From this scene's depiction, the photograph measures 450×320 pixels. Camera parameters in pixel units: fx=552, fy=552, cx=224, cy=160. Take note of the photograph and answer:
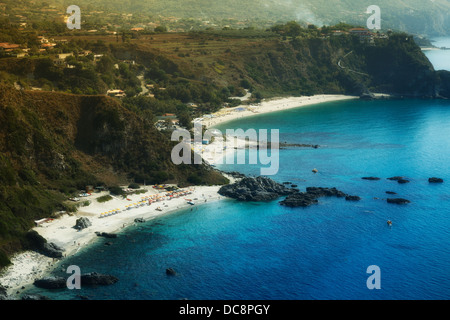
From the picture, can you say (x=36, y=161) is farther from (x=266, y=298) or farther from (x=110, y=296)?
(x=266, y=298)

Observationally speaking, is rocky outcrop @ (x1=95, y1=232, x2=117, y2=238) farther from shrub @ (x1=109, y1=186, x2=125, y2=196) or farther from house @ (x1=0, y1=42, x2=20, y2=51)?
house @ (x1=0, y1=42, x2=20, y2=51)

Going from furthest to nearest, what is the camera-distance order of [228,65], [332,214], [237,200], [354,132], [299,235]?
[228,65] → [354,132] → [237,200] → [332,214] → [299,235]

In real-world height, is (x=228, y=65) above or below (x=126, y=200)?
above

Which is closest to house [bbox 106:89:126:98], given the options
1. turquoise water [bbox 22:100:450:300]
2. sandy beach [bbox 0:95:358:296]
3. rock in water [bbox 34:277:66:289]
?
sandy beach [bbox 0:95:358:296]

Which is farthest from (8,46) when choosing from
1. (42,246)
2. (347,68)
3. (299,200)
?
(347,68)

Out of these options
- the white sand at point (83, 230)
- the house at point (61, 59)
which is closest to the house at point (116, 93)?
the house at point (61, 59)

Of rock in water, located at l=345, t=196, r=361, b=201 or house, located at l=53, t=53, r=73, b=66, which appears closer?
rock in water, located at l=345, t=196, r=361, b=201

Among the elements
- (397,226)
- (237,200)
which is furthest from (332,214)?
(237,200)

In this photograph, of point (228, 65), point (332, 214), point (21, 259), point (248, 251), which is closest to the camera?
point (21, 259)
